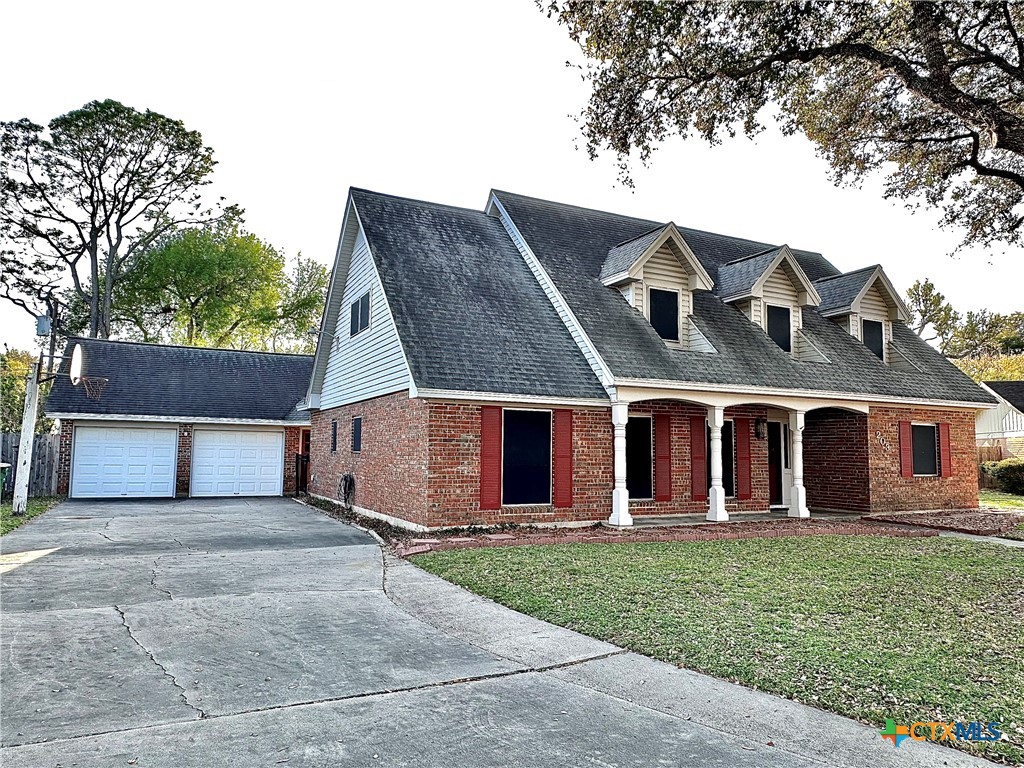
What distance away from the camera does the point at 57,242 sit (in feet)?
94.2

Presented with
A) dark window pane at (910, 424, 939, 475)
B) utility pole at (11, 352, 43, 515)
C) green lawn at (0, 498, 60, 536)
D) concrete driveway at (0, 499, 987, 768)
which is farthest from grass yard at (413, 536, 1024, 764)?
utility pole at (11, 352, 43, 515)

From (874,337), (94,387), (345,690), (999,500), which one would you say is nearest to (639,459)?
(874,337)

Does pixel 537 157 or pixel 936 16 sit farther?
pixel 537 157

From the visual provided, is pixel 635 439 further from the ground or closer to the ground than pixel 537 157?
closer to the ground

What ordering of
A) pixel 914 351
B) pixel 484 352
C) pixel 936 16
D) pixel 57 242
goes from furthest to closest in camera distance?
pixel 57 242 < pixel 914 351 < pixel 484 352 < pixel 936 16

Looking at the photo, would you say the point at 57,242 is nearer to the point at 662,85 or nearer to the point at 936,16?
the point at 662,85

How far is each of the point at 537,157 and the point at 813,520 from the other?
30.1 feet

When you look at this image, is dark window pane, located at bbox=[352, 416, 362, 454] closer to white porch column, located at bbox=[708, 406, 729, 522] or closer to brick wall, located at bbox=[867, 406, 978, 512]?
white porch column, located at bbox=[708, 406, 729, 522]

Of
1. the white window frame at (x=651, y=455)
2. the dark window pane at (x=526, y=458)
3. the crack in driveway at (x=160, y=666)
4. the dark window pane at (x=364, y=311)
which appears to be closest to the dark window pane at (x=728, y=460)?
the white window frame at (x=651, y=455)

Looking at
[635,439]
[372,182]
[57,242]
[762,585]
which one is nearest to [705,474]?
[635,439]

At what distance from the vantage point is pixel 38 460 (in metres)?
18.3

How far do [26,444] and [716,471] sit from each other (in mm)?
14232

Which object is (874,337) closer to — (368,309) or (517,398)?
(517,398)

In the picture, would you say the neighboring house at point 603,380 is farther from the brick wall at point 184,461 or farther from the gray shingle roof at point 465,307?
the brick wall at point 184,461
